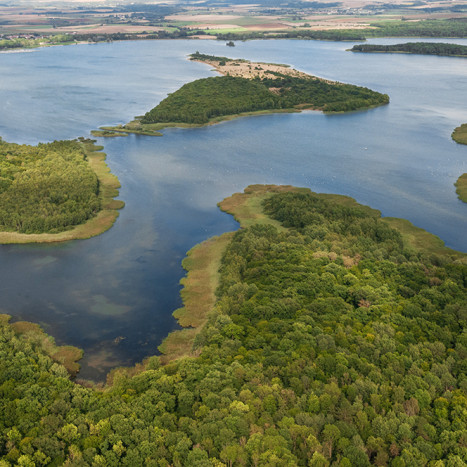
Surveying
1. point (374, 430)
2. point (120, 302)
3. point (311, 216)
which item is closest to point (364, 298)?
point (374, 430)

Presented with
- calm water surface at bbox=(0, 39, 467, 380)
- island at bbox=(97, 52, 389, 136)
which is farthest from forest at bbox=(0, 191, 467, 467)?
island at bbox=(97, 52, 389, 136)

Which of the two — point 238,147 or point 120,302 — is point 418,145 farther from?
point 120,302

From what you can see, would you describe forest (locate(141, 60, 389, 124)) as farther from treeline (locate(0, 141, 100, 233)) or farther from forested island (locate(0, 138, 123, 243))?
treeline (locate(0, 141, 100, 233))

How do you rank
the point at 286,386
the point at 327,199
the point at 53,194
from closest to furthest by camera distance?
1. the point at 286,386
2. the point at 53,194
3. the point at 327,199

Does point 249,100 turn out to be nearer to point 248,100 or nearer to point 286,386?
point 248,100

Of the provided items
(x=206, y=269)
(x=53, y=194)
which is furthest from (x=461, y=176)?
(x=53, y=194)

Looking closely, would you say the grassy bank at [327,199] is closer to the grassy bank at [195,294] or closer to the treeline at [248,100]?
the grassy bank at [195,294]
